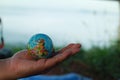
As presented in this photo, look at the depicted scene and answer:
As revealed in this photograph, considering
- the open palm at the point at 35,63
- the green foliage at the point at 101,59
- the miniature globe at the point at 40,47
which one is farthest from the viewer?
the green foliage at the point at 101,59

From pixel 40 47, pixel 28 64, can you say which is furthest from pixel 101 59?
pixel 28 64

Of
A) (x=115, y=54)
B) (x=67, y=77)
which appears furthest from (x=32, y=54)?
(x=115, y=54)

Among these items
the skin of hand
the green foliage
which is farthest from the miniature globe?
the green foliage

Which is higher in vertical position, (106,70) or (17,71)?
(17,71)

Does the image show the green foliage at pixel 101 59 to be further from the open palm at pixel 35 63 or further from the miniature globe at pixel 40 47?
the open palm at pixel 35 63

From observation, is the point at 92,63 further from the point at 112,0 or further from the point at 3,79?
the point at 3,79

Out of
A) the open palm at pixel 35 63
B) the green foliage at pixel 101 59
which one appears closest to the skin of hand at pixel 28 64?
the open palm at pixel 35 63

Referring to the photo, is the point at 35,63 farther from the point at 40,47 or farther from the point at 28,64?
the point at 40,47
